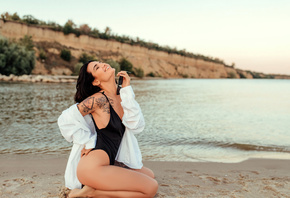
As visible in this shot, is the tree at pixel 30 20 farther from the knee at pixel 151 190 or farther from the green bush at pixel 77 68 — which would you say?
the knee at pixel 151 190

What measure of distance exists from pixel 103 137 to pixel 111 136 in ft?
0.30

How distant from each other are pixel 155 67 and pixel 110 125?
2905 inches

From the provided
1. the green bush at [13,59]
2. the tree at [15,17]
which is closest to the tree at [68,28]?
the tree at [15,17]

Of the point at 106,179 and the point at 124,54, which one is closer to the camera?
the point at 106,179

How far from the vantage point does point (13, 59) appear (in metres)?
36.1

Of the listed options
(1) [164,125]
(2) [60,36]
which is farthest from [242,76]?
(1) [164,125]

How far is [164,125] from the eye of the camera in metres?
9.36

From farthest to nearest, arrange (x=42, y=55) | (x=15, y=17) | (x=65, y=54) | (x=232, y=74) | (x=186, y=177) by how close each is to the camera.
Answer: (x=232, y=74), (x=15, y=17), (x=65, y=54), (x=42, y=55), (x=186, y=177)

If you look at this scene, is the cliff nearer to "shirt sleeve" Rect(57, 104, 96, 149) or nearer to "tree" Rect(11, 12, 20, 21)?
"tree" Rect(11, 12, 20, 21)

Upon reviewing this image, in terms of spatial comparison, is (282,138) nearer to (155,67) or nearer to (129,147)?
(129,147)

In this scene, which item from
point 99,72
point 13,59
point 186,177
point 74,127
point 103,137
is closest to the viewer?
point 74,127

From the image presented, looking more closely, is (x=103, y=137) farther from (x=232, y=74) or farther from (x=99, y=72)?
(x=232, y=74)

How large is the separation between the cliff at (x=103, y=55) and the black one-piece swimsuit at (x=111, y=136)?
46.1 meters

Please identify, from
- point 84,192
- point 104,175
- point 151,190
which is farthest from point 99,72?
point 151,190
